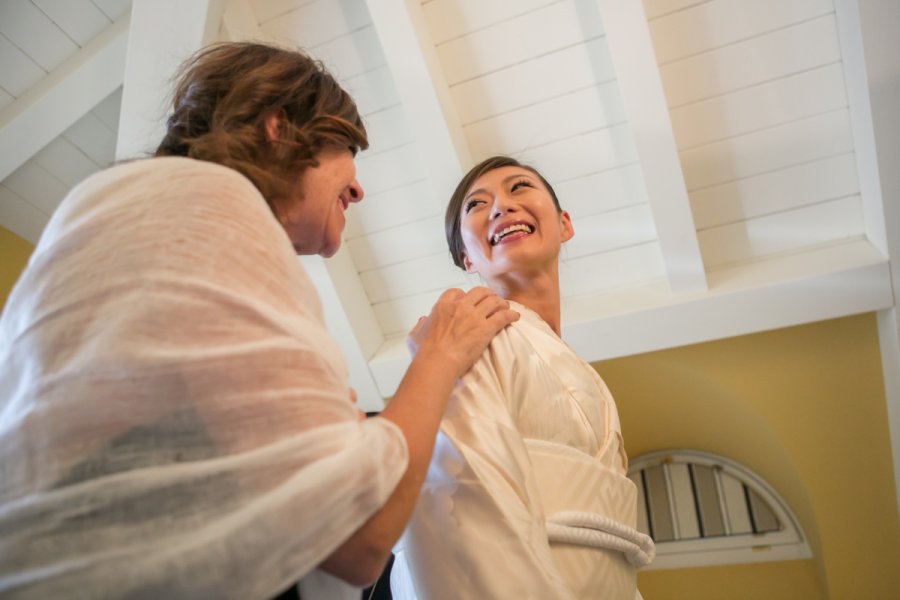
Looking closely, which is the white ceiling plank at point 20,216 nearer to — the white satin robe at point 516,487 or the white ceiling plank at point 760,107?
the white satin robe at point 516,487

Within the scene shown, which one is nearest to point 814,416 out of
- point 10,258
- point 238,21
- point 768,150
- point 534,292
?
point 768,150

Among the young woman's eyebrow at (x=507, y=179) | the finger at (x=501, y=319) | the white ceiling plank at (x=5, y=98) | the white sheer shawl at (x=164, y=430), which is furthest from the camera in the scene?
the white ceiling plank at (x=5, y=98)

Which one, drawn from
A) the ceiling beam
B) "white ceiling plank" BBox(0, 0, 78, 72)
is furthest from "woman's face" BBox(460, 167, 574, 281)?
"white ceiling plank" BBox(0, 0, 78, 72)

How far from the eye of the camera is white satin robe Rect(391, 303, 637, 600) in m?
0.76

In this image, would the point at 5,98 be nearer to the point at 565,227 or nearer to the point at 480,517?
the point at 565,227

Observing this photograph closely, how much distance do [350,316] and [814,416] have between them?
72.3 inches

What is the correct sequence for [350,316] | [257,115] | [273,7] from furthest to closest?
[350,316], [273,7], [257,115]

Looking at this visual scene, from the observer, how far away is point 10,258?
2.21 m

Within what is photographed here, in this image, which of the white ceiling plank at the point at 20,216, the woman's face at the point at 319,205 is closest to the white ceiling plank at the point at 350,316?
the white ceiling plank at the point at 20,216

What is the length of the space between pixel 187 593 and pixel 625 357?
2.03m

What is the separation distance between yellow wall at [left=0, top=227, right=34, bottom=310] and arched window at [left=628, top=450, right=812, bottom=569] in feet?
9.48

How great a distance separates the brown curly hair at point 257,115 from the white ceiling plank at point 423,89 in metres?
0.88

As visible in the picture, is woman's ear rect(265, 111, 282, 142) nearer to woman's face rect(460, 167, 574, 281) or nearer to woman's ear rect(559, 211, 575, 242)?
woman's face rect(460, 167, 574, 281)

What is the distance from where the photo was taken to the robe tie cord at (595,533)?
2.79 feet
